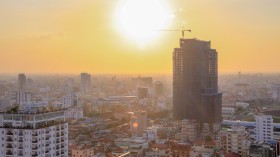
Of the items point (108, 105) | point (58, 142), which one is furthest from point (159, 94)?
point (58, 142)

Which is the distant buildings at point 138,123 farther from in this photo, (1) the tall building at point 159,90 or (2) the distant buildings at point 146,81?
(2) the distant buildings at point 146,81

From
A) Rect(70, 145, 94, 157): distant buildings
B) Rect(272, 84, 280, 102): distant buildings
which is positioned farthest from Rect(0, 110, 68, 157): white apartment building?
Rect(272, 84, 280, 102): distant buildings

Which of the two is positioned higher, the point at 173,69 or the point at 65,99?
the point at 173,69

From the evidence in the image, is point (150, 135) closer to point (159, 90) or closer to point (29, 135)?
point (29, 135)

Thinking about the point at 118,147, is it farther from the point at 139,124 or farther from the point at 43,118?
the point at 43,118

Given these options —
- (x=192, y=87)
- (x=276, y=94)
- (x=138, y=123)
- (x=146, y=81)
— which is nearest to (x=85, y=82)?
(x=146, y=81)

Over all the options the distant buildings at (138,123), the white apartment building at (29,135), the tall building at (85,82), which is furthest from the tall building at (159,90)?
the white apartment building at (29,135)
